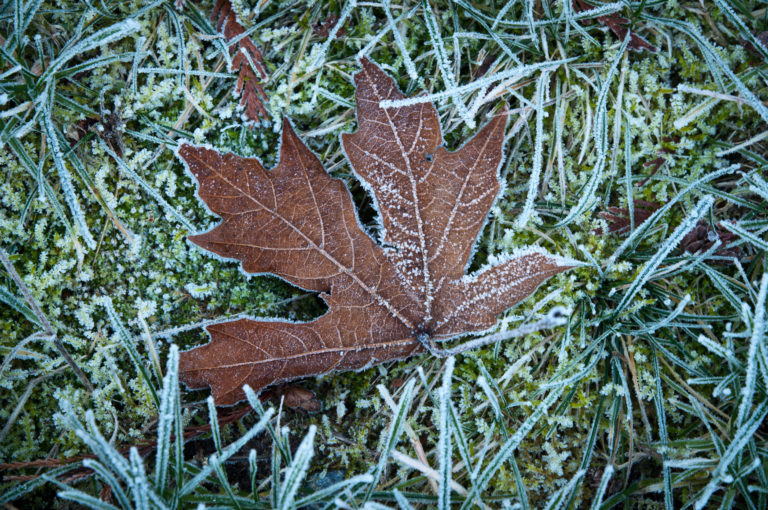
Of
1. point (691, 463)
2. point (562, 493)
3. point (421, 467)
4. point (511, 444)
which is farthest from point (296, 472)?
point (691, 463)

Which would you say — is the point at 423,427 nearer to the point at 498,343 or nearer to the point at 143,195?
the point at 498,343

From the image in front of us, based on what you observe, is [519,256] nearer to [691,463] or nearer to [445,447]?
[445,447]

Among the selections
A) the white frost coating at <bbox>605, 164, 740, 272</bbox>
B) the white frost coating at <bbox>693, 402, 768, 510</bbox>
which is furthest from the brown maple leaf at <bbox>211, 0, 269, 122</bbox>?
the white frost coating at <bbox>693, 402, 768, 510</bbox>

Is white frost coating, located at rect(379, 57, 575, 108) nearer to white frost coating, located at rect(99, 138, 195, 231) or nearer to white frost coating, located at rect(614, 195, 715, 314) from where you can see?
white frost coating, located at rect(614, 195, 715, 314)

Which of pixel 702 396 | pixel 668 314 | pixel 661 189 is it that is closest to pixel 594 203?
pixel 661 189

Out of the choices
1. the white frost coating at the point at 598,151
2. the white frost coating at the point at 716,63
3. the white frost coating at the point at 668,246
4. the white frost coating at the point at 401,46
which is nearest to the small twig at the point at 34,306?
the white frost coating at the point at 401,46
